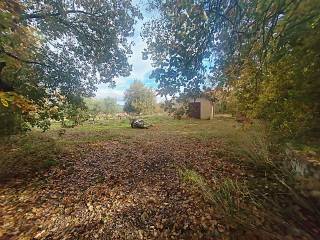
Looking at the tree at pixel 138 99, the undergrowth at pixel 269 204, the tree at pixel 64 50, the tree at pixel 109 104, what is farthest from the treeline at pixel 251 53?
the tree at pixel 109 104

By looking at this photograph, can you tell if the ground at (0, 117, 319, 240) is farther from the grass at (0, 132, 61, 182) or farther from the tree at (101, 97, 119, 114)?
the tree at (101, 97, 119, 114)

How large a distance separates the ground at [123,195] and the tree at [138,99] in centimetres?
2536

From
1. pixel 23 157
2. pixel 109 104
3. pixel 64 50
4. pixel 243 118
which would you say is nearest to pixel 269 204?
pixel 243 118

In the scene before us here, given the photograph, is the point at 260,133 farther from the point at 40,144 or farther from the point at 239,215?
the point at 40,144

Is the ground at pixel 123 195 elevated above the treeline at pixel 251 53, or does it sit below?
below

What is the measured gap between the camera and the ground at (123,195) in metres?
3.46

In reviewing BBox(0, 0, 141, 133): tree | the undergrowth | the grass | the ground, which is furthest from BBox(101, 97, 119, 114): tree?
the undergrowth

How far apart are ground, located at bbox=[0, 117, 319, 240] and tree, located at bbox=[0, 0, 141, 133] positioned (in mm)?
1643

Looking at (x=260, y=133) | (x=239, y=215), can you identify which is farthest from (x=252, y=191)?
(x=260, y=133)

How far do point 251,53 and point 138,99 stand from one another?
30482 mm

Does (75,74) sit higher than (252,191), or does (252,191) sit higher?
(75,74)

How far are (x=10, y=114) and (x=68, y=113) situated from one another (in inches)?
67.3

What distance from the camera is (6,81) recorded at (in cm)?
646

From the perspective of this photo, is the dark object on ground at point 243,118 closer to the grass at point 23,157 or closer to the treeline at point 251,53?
the treeline at point 251,53
